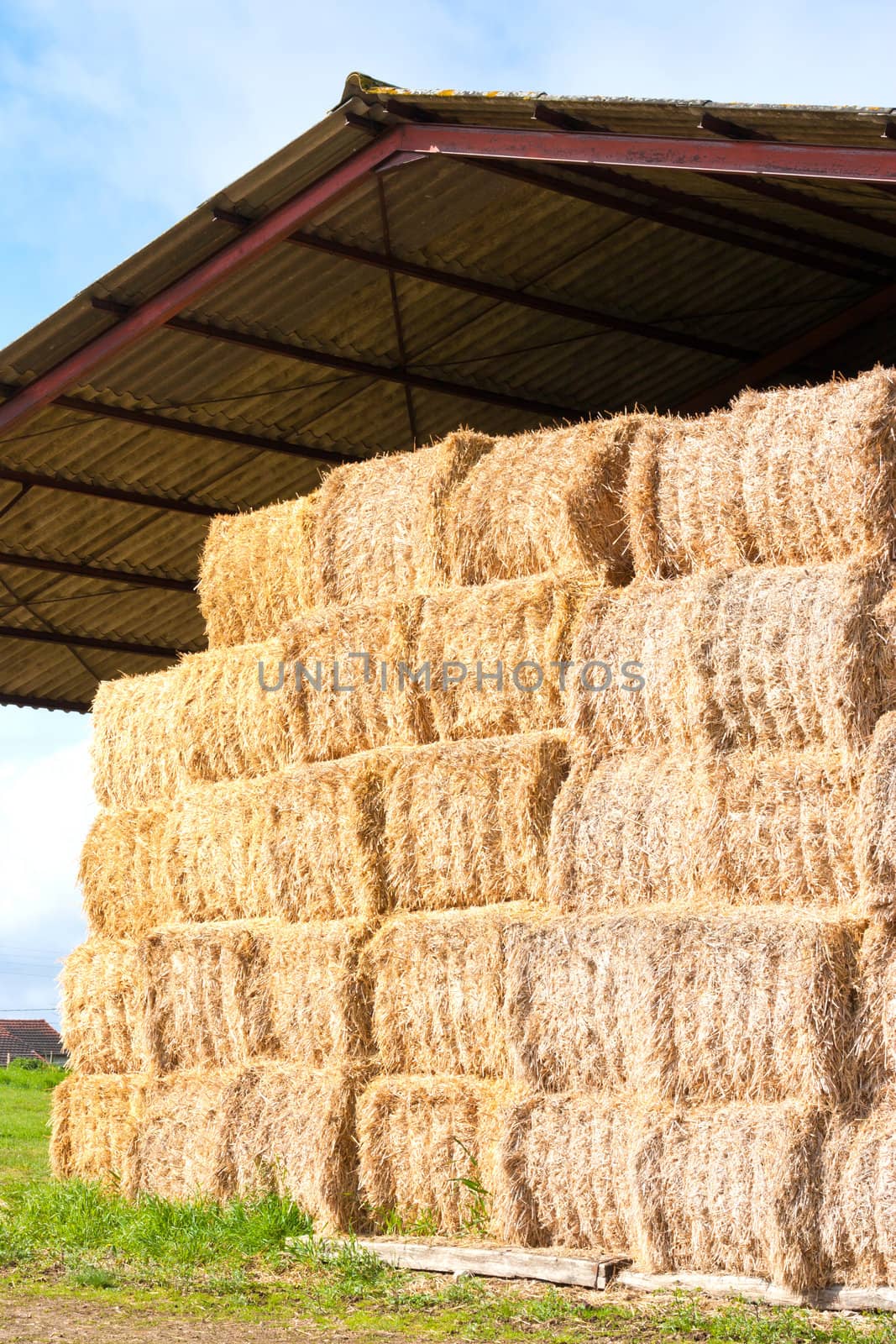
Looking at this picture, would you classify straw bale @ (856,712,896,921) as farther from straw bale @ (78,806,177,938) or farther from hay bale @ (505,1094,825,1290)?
straw bale @ (78,806,177,938)

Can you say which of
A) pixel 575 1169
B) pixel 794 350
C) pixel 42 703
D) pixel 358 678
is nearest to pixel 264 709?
pixel 358 678

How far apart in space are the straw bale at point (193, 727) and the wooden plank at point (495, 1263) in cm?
313

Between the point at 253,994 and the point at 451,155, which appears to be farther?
the point at 451,155

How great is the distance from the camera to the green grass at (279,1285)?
273 inches

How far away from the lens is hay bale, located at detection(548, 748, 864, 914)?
7434 millimetres

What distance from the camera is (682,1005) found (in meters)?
7.63

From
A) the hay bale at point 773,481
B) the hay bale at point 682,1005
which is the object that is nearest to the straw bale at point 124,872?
the hay bale at point 682,1005

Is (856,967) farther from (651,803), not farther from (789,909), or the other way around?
(651,803)

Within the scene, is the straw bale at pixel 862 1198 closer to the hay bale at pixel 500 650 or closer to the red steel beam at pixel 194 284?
the hay bale at pixel 500 650

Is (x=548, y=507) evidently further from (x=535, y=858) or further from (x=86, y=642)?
(x=86, y=642)

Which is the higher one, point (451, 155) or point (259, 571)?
point (451, 155)

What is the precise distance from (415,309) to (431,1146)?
7.57 m

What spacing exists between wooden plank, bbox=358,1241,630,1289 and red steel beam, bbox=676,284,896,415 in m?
8.95

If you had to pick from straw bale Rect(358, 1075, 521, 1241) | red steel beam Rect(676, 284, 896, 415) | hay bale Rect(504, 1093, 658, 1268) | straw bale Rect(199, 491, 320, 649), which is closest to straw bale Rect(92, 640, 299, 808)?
straw bale Rect(199, 491, 320, 649)
